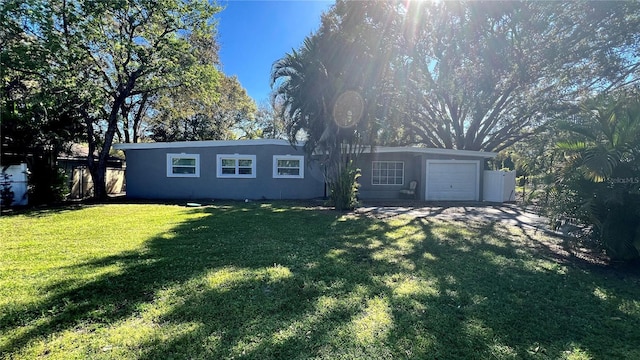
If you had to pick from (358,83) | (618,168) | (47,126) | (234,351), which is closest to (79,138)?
(47,126)

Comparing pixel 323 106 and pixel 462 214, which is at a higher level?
pixel 323 106

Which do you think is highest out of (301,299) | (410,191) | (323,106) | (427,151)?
(323,106)

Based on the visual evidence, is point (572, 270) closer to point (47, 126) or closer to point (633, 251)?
point (633, 251)

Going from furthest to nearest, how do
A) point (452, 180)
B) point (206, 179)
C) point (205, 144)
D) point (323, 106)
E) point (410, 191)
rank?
point (410, 191) → point (452, 180) → point (206, 179) → point (205, 144) → point (323, 106)

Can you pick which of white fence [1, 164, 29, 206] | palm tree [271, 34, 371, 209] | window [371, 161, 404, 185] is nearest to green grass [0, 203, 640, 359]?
palm tree [271, 34, 371, 209]

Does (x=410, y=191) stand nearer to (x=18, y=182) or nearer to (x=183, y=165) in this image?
(x=183, y=165)

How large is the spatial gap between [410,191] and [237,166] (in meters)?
8.34

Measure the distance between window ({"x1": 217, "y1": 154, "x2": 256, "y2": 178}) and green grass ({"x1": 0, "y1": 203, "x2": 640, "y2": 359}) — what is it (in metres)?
8.04

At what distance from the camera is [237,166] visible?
1480cm

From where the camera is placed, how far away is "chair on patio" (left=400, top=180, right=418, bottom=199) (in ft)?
50.8

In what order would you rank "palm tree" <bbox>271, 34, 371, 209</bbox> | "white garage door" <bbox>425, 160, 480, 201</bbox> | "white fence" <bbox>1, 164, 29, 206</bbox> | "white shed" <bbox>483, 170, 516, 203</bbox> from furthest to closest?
"white garage door" <bbox>425, 160, 480, 201</bbox> < "white shed" <bbox>483, 170, 516, 203</bbox> < "white fence" <bbox>1, 164, 29, 206</bbox> < "palm tree" <bbox>271, 34, 371, 209</bbox>

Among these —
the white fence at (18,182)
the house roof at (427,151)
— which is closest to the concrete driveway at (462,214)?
the house roof at (427,151)

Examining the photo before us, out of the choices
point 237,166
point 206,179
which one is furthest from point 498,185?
point 206,179

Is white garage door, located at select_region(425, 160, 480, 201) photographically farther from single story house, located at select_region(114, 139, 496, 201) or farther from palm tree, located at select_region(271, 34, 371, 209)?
palm tree, located at select_region(271, 34, 371, 209)
